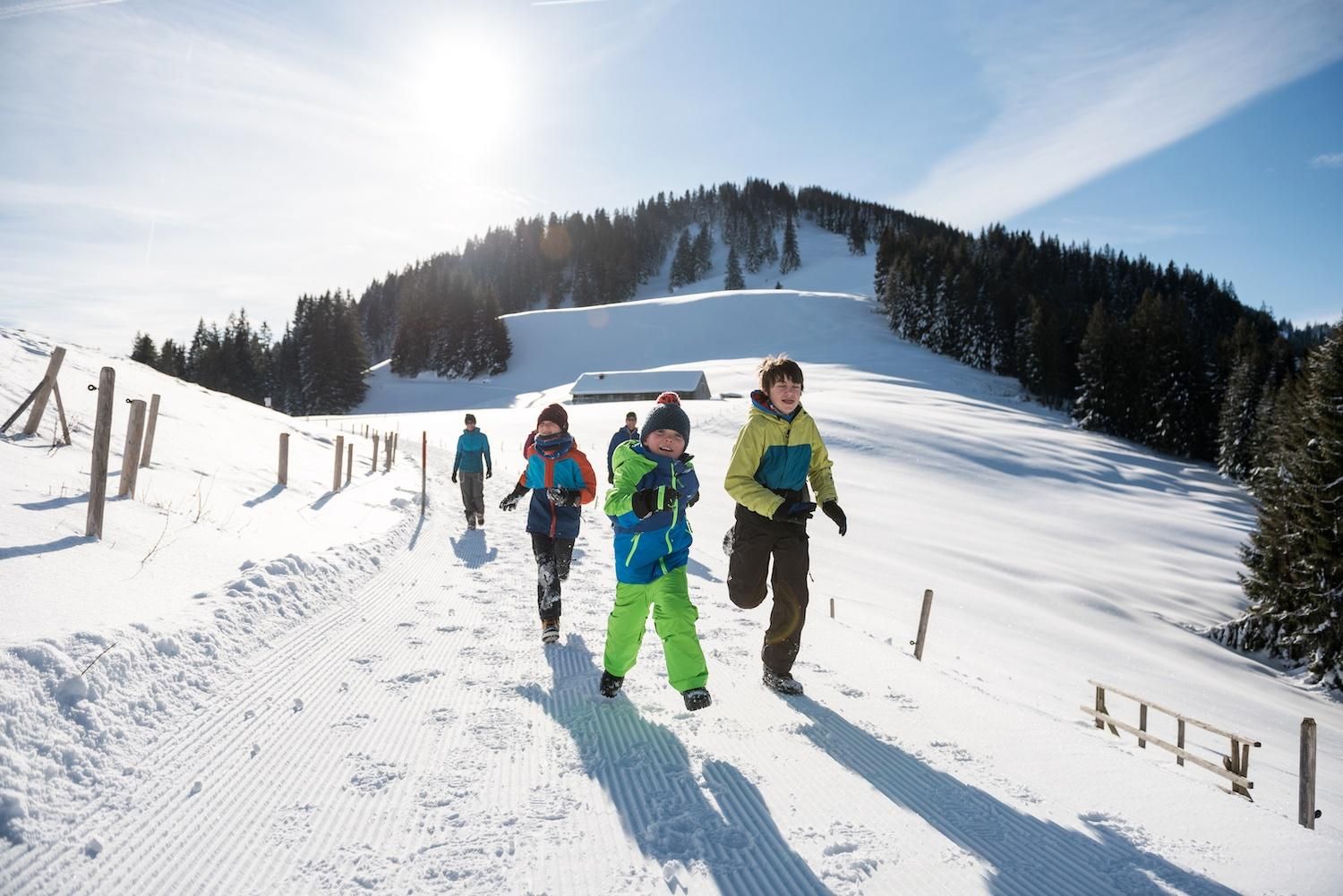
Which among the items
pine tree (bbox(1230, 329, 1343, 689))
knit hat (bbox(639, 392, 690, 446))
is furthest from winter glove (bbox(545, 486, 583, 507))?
pine tree (bbox(1230, 329, 1343, 689))

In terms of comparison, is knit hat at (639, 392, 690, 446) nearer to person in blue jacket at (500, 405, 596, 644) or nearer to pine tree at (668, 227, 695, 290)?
person in blue jacket at (500, 405, 596, 644)

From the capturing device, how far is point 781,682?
445cm

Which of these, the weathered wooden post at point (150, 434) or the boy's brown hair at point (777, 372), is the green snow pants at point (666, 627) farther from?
the weathered wooden post at point (150, 434)

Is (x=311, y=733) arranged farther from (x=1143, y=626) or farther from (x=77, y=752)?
(x=1143, y=626)

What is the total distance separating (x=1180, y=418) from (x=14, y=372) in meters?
64.2

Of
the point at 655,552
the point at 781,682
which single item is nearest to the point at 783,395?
the point at 655,552

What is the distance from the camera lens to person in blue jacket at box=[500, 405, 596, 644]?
554 centimetres

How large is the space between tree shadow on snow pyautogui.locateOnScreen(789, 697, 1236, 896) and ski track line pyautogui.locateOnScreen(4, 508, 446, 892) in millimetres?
3289

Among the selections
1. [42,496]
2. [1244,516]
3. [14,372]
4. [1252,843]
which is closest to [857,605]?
[1252,843]

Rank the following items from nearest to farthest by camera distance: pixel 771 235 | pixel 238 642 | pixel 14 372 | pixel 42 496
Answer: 1. pixel 238 642
2. pixel 42 496
3. pixel 14 372
4. pixel 771 235

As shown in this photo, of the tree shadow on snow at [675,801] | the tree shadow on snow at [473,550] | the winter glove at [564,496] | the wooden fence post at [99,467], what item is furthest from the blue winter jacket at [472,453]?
the tree shadow on snow at [675,801]

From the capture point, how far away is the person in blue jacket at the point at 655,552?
3.86 meters

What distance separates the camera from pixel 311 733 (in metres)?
3.46

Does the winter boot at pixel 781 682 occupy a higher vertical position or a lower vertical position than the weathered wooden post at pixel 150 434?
lower
